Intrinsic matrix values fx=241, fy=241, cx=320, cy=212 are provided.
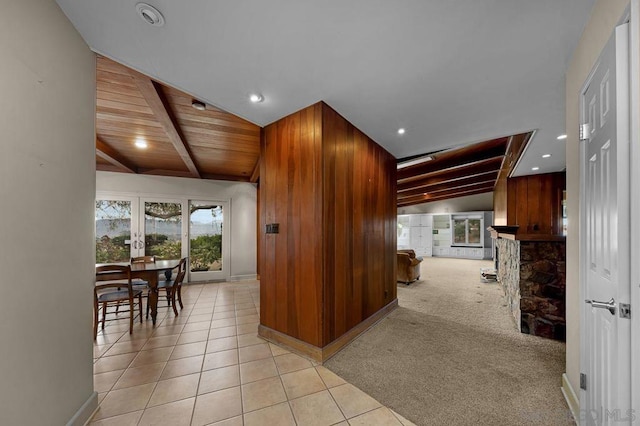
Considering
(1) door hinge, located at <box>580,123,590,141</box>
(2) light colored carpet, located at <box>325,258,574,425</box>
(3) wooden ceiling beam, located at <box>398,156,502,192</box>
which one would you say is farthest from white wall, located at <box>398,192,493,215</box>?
(1) door hinge, located at <box>580,123,590,141</box>

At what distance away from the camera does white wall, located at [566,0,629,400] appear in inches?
57.1

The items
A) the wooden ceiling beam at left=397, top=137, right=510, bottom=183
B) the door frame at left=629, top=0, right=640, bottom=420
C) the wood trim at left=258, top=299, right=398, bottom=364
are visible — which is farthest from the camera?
the wooden ceiling beam at left=397, top=137, right=510, bottom=183

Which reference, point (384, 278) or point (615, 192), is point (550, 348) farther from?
point (615, 192)

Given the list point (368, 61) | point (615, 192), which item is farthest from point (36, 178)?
point (615, 192)

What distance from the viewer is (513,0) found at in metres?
1.33

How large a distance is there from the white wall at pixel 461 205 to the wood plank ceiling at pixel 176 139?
4.76m

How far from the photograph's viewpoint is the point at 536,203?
18.4ft

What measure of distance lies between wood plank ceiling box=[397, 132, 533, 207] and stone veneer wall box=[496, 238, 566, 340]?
159cm

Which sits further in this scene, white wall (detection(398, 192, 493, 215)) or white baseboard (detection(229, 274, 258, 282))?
white wall (detection(398, 192, 493, 215))

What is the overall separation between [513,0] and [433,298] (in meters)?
4.46

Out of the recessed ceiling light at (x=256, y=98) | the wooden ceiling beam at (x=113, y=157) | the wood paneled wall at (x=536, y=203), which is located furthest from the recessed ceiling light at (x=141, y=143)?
the wood paneled wall at (x=536, y=203)

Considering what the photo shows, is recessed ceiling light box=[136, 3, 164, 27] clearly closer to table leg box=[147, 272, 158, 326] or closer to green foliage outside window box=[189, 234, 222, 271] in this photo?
table leg box=[147, 272, 158, 326]

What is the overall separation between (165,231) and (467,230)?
11486 mm

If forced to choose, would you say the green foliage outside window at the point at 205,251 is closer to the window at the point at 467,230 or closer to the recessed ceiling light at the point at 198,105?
the recessed ceiling light at the point at 198,105
